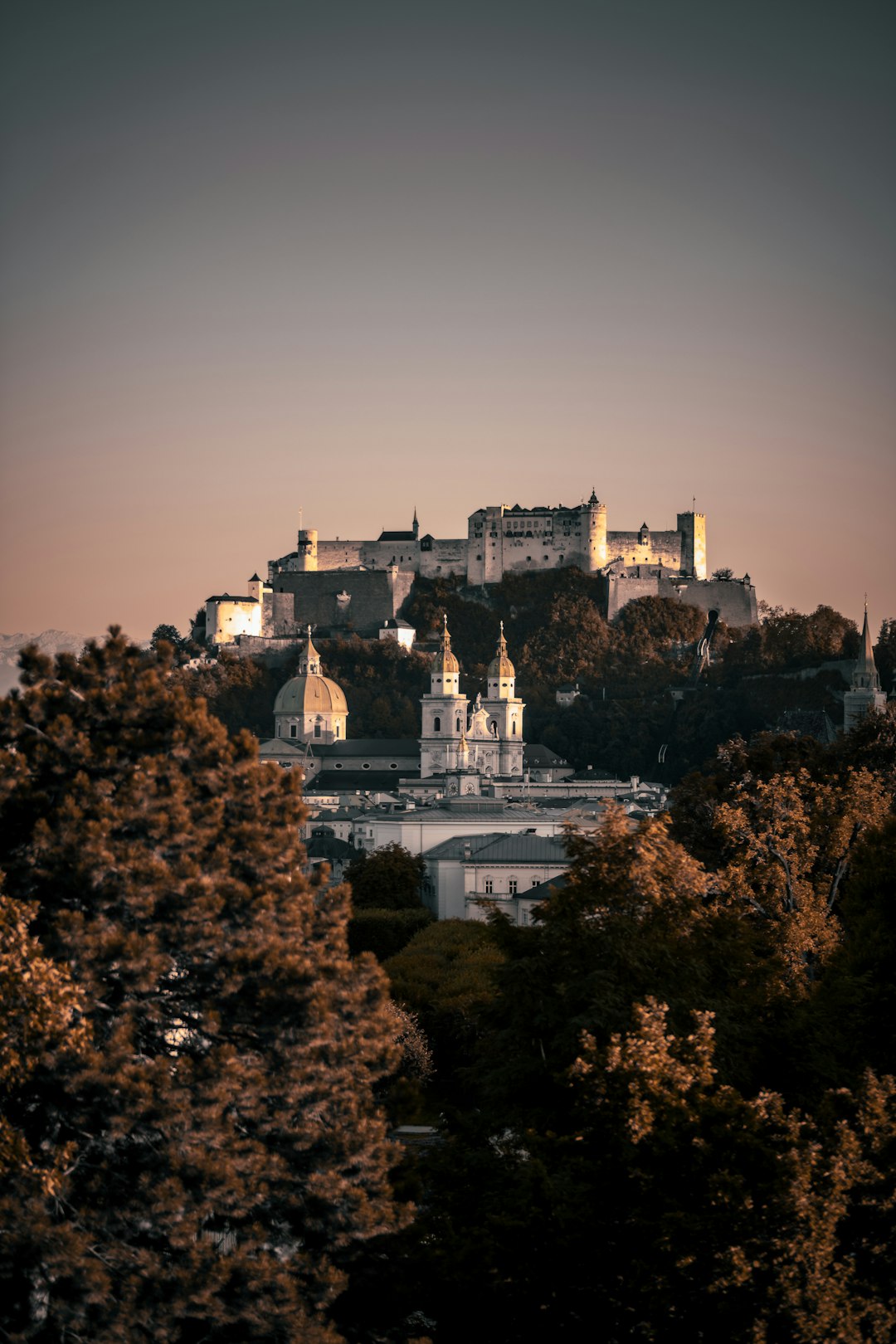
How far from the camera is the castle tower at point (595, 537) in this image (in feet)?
488

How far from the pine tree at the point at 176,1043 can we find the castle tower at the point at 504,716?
334 feet

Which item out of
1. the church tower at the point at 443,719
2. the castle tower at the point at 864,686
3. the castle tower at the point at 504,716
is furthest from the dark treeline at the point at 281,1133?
the castle tower at the point at 504,716

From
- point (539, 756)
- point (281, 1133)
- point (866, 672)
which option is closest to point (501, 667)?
point (539, 756)

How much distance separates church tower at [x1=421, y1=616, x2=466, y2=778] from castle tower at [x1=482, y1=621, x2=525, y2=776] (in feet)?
7.54

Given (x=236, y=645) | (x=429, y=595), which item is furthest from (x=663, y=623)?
(x=236, y=645)

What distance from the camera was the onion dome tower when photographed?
5138 inches

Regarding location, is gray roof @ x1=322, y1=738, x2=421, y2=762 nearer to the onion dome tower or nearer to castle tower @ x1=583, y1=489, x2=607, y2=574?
the onion dome tower

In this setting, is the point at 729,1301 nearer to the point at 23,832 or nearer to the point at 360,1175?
the point at 360,1175

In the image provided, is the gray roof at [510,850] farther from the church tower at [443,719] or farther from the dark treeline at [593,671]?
the dark treeline at [593,671]

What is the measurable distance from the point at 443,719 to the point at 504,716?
4.59 meters

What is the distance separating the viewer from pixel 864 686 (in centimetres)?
10575

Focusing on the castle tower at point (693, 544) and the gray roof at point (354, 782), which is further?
the castle tower at point (693, 544)

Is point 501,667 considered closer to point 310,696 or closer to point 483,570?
point 310,696

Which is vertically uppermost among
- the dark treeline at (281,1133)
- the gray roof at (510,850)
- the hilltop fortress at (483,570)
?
the hilltop fortress at (483,570)
